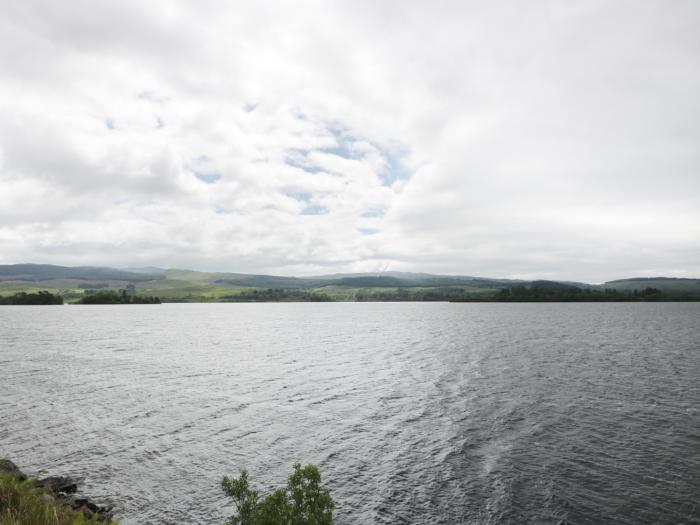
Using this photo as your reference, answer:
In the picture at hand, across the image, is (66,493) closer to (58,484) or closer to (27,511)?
(58,484)

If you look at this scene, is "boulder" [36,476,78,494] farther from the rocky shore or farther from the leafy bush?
the leafy bush

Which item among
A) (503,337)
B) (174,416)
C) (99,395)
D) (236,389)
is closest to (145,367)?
(99,395)

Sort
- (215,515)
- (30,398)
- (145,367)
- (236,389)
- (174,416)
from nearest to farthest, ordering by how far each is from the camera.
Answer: (215,515) < (174,416) < (30,398) < (236,389) < (145,367)

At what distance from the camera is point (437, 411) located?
4100 cm

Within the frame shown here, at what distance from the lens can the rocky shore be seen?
70.3 ft

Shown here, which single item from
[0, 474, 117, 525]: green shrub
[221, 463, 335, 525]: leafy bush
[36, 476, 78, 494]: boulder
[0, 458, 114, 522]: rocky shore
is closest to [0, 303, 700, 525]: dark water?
[36, 476, 78, 494]: boulder

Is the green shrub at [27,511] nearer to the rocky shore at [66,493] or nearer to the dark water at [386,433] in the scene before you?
the rocky shore at [66,493]

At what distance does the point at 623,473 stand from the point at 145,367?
216 ft

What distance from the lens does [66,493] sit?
938 inches

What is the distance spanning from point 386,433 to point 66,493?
2252cm

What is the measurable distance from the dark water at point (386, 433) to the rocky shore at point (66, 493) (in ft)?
3.46

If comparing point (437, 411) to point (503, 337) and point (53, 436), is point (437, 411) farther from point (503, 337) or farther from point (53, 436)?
point (503, 337)

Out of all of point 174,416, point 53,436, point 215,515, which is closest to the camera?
point 215,515

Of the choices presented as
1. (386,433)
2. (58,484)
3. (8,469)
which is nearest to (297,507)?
(58,484)
